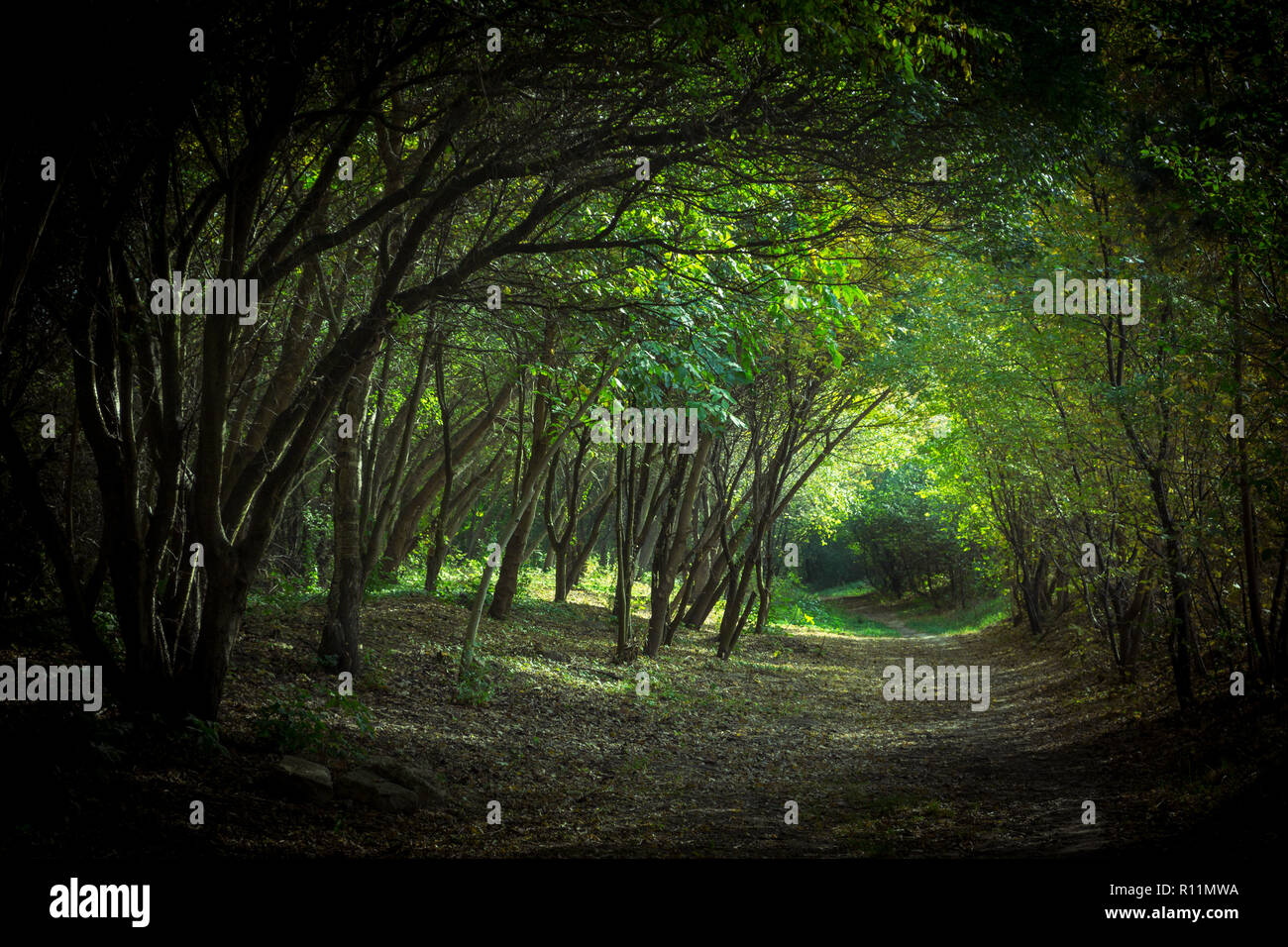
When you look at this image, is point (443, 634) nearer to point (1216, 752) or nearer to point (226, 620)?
point (226, 620)

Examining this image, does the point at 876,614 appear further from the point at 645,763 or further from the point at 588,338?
the point at 645,763

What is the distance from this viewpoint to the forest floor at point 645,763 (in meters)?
5.54

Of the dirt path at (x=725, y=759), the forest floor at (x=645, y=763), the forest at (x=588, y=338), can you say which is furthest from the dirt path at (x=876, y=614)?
the forest at (x=588, y=338)

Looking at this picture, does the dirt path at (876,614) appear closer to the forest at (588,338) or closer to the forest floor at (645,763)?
the forest floor at (645,763)

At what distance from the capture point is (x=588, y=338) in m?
10.9

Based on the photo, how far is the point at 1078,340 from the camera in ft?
34.9

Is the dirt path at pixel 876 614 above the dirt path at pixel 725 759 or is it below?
below

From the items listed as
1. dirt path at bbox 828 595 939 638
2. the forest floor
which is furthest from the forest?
dirt path at bbox 828 595 939 638

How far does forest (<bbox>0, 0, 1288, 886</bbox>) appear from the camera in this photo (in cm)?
544

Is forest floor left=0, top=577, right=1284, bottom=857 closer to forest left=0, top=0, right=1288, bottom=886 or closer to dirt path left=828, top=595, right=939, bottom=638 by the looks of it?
forest left=0, top=0, right=1288, bottom=886

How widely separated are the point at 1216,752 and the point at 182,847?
Result: 7.89 metres

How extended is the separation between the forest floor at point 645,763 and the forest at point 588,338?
5 cm
